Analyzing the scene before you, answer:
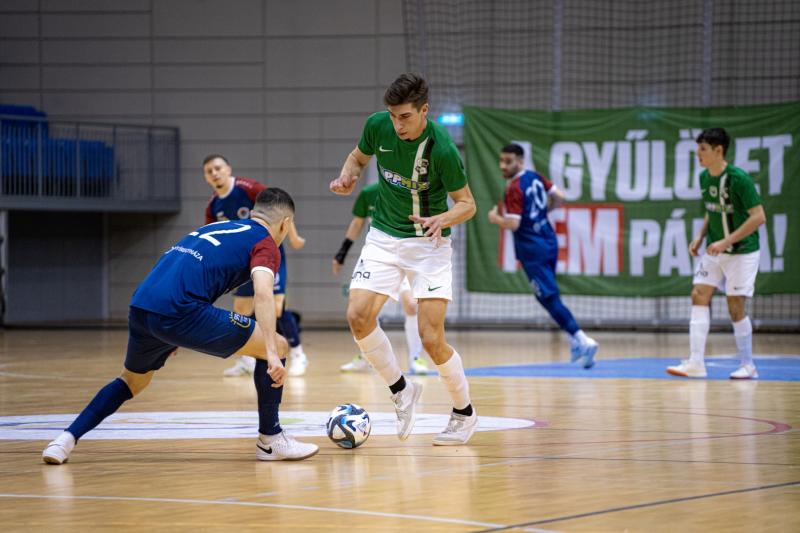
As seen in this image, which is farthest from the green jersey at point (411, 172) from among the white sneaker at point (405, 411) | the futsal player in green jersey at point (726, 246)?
the futsal player in green jersey at point (726, 246)

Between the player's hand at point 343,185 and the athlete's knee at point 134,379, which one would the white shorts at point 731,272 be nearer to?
the player's hand at point 343,185

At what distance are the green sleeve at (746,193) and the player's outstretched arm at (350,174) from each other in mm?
4100

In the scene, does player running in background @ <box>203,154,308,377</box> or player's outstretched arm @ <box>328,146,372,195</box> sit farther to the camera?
player running in background @ <box>203,154,308,377</box>

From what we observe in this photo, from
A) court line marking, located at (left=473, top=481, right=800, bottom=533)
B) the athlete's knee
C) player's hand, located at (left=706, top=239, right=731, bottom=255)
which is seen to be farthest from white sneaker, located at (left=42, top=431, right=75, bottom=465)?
player's hand, located at (left=706, top=239, right=731, bottom=255)

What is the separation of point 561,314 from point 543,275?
0.44m

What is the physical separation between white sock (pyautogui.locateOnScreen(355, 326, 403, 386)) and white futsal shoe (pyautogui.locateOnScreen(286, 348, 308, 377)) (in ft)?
12.9

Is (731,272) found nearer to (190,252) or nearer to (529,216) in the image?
(529,216)

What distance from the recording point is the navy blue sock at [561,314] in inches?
384

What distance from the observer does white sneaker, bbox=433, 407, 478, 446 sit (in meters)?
5.38

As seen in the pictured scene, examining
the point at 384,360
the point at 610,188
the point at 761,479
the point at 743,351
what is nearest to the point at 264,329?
the point at 384,360

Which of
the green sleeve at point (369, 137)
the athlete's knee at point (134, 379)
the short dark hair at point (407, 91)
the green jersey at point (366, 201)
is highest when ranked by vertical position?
the short dark hair at point (407, 91)

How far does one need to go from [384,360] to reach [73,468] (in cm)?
165

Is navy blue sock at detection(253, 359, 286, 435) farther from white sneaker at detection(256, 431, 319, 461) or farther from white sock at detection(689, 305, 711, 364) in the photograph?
white sock at detection(689, 305, 711, 364)

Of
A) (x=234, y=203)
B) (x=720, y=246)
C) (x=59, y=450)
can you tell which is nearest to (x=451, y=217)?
(x=59, y=450)
